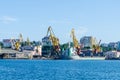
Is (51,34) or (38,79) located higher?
(51,34)

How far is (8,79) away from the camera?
5353cm

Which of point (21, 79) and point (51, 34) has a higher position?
point (51, 34)

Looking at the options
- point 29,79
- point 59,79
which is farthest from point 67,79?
point 29,79

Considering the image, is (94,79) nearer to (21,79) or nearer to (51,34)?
(21,79)

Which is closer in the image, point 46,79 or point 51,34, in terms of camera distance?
point 46,79

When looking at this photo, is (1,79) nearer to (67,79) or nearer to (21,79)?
(21,79)

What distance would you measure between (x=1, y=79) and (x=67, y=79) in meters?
7.90

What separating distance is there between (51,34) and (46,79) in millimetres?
140339

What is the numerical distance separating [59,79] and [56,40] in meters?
143

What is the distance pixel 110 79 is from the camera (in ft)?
182

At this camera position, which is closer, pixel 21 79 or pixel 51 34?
pixel 21 79

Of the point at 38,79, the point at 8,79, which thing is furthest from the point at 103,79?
the point at 8,79

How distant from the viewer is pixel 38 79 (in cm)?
5509

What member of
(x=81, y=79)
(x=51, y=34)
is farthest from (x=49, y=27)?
(x=81, y=79)
